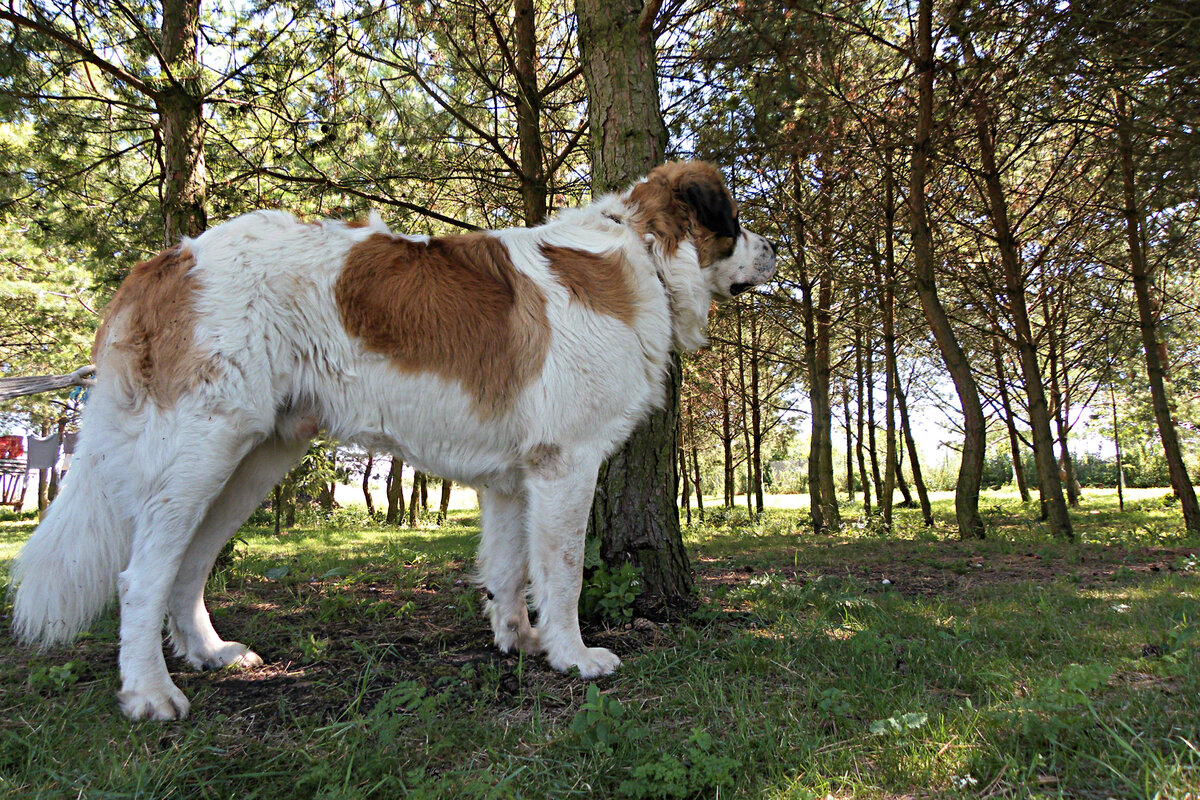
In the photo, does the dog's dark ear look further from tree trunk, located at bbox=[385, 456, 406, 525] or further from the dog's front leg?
tree trunk, located at bbox=[385, 456, 406, 525]

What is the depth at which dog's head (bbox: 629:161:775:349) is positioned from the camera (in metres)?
3.36

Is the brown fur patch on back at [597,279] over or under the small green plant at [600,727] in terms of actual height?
over

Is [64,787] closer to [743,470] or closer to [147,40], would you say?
[147,40]

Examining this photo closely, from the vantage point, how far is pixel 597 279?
309cm

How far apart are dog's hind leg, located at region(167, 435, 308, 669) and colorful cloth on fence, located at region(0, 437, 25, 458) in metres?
26.4

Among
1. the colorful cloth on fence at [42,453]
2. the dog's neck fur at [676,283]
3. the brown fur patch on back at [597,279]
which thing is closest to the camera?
the brown fur patch on back at [597,279]

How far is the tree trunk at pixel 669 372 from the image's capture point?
12.5 feet

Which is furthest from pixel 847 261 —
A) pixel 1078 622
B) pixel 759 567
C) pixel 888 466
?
pixel 1078 622

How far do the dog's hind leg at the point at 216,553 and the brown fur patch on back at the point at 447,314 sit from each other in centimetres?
76

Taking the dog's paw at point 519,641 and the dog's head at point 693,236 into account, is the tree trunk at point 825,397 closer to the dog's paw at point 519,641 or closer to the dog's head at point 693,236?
the dog's head at point 693,236

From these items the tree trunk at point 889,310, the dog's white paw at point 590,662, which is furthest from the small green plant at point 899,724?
the tree trunk at point 889,310

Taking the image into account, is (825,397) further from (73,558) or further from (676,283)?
(73,558)

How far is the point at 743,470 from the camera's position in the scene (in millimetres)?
43438

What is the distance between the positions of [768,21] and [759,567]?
4994mm
